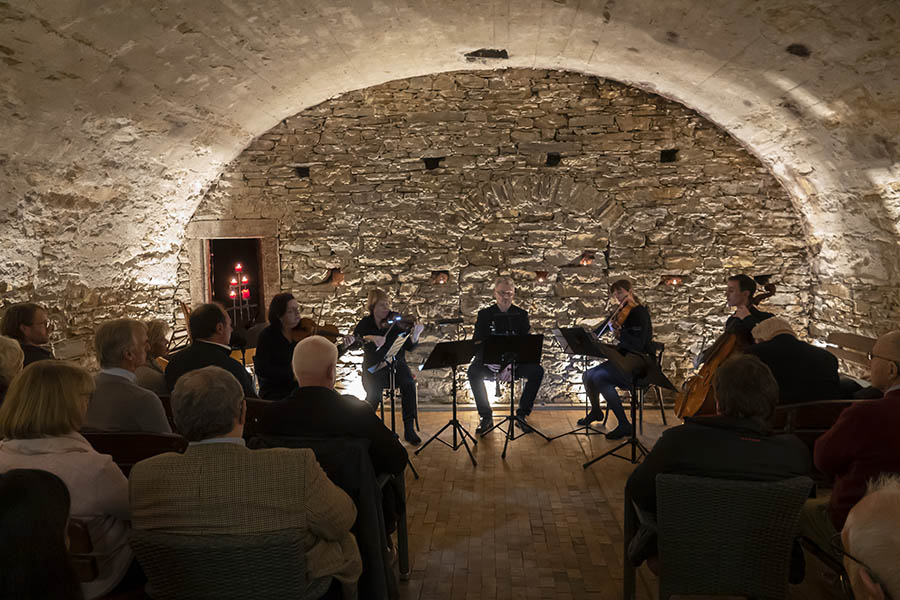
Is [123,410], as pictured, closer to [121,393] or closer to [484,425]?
[121,393]

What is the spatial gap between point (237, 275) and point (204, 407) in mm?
5796

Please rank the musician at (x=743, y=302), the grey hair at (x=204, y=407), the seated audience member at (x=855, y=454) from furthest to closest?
the musician at (x=743, y=302) → the seated audience member at (x=855, y=454) → the grey hair at (x=204, y=407)

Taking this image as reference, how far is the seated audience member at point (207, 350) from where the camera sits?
3943 millimetres

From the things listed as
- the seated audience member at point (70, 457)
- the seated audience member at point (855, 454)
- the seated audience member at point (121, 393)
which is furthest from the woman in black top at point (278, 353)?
the seated audience member at point (855, 454)

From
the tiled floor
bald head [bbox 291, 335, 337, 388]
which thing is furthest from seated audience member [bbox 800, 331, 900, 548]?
bald head [bbox 291, 335, 337, 388]

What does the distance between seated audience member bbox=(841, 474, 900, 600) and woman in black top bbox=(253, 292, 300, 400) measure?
388 cm

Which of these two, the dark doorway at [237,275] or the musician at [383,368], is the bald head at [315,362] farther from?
the dark doorway at [237,275]

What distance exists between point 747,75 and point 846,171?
4.17ft

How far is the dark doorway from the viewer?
7.59 m

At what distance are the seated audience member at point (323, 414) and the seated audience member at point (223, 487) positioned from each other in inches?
25.6

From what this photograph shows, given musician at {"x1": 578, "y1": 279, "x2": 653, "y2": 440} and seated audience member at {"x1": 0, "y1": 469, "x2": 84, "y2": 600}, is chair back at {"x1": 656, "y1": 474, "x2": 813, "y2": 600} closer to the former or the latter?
seated audience member at {"x1": 0, "y1": 469, "x2": 84, "y2": 600}

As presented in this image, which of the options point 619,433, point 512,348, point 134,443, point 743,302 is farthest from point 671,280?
point 134,443

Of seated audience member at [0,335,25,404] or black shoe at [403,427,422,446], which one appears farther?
black shoe at [403,427,422,446]

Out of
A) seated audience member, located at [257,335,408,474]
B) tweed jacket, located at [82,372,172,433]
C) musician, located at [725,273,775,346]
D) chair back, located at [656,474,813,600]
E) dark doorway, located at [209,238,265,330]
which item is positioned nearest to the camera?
chair back, located at [656,474,813,600]
